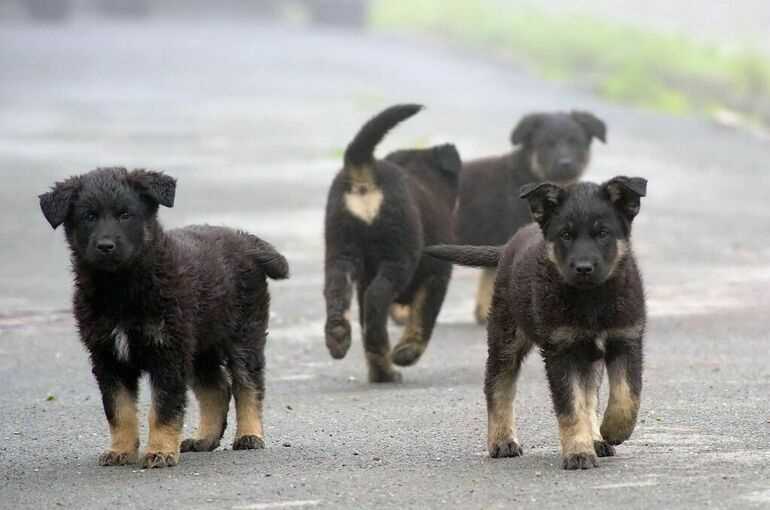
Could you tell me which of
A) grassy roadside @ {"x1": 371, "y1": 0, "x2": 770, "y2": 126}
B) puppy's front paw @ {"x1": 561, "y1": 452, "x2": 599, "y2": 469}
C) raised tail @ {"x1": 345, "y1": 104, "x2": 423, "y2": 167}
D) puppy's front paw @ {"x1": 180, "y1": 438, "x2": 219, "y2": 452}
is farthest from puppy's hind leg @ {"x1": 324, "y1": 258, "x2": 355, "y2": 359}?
grassy roadside @ {"x1": 371, "y1": 0, "x2": 770, "y2": 126}

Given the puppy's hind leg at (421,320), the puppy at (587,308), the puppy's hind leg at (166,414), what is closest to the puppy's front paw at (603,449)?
the puppy at (587,308)

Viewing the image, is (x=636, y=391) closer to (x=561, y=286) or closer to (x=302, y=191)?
(x=561, y=286)

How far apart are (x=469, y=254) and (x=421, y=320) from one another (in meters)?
2.22

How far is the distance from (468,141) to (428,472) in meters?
15.0

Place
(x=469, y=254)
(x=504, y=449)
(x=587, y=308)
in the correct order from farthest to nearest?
(x=469, y=254), (x=504, y=449), (x=587, y=308)

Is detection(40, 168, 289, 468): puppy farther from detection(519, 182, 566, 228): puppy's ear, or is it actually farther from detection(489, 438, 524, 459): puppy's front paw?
detection(519, 182, 566, 228): puppy's ear

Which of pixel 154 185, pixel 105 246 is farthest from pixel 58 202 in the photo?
pixel 154 185

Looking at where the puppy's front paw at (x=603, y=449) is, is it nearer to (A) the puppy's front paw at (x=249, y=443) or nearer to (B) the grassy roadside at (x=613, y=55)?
(A) the puppy's front paw at (x=249, y=443)

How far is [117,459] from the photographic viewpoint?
8.19 m

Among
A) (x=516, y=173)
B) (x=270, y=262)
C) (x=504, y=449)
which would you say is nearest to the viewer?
(x=504, y=449)

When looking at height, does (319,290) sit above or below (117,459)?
below

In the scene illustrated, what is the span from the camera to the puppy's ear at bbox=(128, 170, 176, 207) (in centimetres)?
825

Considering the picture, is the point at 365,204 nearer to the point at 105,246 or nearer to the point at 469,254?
the point at 469,254

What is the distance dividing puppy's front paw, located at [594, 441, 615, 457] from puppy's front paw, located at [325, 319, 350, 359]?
2.88 m
